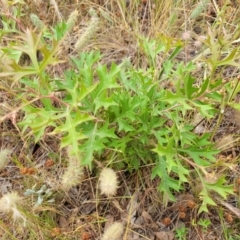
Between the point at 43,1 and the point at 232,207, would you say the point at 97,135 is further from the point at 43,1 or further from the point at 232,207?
the point at 43,1

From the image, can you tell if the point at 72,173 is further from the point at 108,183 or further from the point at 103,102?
the point at 103,102

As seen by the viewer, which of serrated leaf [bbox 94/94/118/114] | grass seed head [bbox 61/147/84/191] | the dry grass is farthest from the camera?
the dry grass

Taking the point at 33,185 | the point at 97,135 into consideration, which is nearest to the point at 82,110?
the point at 97,135

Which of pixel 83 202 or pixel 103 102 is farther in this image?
pixel 83 202

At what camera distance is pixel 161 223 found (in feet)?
6.02

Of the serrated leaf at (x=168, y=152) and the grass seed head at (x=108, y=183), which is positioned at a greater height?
the serrated leaf at (x=168, y=152)

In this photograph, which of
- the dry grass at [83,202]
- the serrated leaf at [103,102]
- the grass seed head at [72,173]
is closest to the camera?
the serrated leaf at [103,102]

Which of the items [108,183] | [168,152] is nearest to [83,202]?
[108,183]

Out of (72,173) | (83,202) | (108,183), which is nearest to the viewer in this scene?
(108,183)

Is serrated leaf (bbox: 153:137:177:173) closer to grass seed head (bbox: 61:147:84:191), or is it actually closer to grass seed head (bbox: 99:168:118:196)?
grass seed head (bbox: 99:168:118:196)

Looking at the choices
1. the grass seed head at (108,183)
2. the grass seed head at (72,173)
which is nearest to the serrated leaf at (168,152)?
the grass seed head at (108,183)

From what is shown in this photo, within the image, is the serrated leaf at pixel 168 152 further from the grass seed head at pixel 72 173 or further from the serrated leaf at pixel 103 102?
the grass seed head at pixel 72 173

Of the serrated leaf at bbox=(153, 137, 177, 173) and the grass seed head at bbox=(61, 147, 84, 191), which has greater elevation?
the serrated leaf at bbox=(153, 137, 177, 173)

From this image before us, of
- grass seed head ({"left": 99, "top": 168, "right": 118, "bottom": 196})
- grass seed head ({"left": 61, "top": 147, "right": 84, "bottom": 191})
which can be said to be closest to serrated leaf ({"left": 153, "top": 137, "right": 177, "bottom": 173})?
grass seed head ({"left": 99, "top": 168, "right": 118, "bottom": 196})
